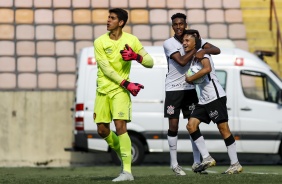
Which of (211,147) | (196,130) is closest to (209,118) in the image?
(196,130)

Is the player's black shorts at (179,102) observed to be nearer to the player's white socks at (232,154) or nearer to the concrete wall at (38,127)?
the player's white socks at (232,154)

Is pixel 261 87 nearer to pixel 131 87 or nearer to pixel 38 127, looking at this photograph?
pixel 38 127

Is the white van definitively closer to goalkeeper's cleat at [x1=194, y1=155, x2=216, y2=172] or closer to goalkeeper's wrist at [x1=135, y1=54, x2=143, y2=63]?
goalkeeper's cleat at [x1=194, y1=155, x2=216, y2=172]

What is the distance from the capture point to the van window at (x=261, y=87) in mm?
18703

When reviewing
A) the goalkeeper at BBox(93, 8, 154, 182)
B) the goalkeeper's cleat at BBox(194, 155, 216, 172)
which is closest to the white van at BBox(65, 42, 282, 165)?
the goalkeeper's cleat at BBox(194, 155, 216, 172)

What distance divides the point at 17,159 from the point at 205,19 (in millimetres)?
5504

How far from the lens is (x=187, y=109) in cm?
1302

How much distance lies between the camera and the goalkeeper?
11.3m

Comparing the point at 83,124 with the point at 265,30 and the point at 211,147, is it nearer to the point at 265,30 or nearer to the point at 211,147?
the point at 211,147

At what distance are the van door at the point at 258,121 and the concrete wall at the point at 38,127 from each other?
340cm

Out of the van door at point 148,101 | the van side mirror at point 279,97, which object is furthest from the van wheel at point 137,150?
the van side mirror at point 279,97

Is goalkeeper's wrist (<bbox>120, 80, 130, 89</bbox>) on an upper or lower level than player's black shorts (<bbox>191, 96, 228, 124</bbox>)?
upper

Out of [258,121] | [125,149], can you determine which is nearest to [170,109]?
[125,149]

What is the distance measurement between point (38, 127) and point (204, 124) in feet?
12.2
